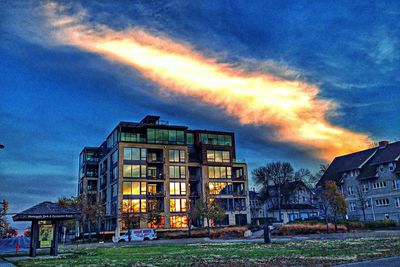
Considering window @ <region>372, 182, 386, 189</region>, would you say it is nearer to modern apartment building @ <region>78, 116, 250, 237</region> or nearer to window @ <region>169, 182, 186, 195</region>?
modern apartment building @ <region>78, 116, 250, 237</region>

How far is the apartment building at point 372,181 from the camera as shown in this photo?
70562mm

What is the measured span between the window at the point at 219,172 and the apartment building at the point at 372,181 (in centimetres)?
2332

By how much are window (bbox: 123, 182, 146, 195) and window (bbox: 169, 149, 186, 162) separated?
28.0 feet

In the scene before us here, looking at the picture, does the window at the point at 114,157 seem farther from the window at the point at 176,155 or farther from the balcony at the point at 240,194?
the balcony at the point at 240,194

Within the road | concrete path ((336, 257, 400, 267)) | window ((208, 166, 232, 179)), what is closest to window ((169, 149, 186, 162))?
window ((208, 166, 232, 179))

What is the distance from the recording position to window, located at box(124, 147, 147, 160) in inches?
3024

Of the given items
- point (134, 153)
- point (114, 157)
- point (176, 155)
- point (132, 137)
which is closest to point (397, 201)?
point (176, 155)

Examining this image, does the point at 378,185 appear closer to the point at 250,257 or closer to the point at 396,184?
the point at 396,184

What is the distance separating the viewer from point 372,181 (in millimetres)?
75688

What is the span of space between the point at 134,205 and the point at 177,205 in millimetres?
9728

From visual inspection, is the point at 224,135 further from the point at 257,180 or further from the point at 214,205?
the point at 214,205

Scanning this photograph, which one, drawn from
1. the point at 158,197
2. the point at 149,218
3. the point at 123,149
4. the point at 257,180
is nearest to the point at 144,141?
the point at 123,149

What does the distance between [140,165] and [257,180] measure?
3666cm

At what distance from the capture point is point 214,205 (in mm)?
65938
